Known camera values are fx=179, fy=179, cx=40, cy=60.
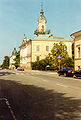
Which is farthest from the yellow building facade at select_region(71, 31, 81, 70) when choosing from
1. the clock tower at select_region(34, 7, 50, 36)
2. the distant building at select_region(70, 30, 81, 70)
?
the clock tower at select_region(34, 7, 50, 36)

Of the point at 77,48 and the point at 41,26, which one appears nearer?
the point at 77,48

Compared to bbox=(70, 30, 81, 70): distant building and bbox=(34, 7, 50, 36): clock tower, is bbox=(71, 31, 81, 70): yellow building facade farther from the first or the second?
bbox=(34, 7, 50, 36): clock tower

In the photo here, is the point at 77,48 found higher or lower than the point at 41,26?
lower

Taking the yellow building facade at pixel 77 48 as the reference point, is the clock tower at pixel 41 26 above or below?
above

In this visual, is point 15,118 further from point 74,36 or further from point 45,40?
point 45,40

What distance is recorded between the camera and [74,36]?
118ft

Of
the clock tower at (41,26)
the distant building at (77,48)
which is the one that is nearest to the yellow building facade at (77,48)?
the distant building at (77,48)

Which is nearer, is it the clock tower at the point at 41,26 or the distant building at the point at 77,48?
the distant building at the point at 77,48

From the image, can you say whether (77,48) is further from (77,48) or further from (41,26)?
(41,26)

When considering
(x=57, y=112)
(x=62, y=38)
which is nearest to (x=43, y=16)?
(x=62, y=38)

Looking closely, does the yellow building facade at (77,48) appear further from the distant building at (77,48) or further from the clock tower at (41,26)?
the clock tower at (41,26)

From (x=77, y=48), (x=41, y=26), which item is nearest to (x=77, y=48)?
(x=77, y=48)

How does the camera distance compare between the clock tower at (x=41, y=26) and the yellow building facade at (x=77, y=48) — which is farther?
the clock tower at (x=41, y=26)

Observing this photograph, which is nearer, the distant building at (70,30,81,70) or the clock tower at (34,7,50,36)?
the distant building at (70,30,81,70)
